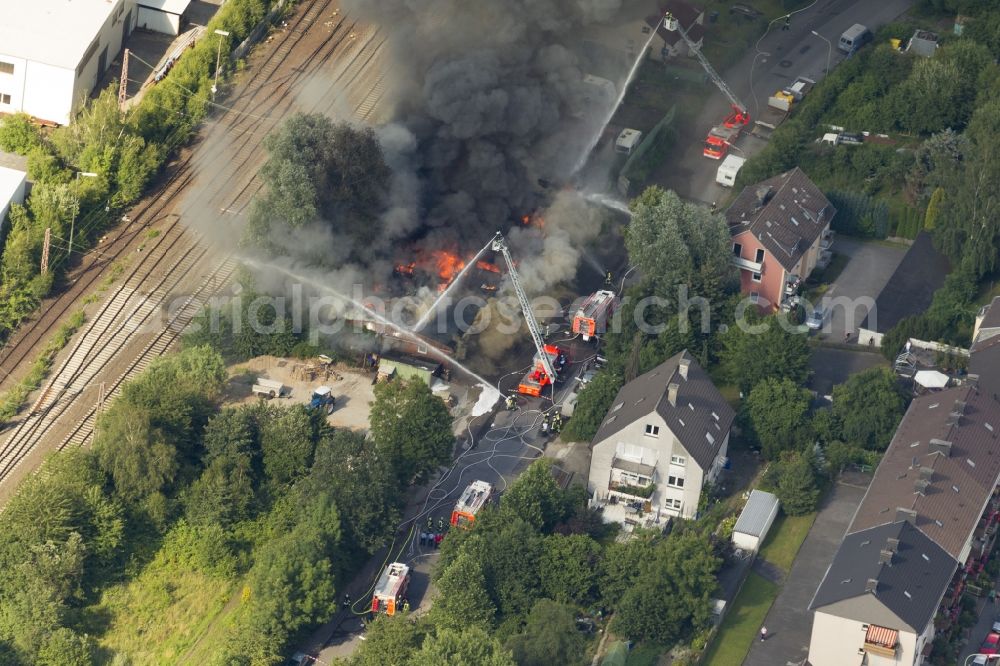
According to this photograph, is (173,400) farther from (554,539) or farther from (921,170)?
(921,170)

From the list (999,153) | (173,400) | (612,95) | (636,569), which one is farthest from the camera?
(612,95)

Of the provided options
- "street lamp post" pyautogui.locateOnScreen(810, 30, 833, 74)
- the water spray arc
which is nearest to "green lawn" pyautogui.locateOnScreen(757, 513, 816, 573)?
the water spray arc

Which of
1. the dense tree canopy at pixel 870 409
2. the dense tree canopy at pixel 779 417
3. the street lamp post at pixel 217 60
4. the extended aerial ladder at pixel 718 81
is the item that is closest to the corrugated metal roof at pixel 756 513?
the dense tree canopy at pixel 779 417

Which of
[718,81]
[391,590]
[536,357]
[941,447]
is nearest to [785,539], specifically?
[941,447]

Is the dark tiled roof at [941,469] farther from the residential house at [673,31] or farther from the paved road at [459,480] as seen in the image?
the residential house at [673,31]

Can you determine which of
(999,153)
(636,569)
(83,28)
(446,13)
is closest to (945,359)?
(999,153)

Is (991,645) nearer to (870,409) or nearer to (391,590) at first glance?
(870,409)

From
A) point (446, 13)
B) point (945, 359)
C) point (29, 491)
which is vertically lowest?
point (945, 359)
